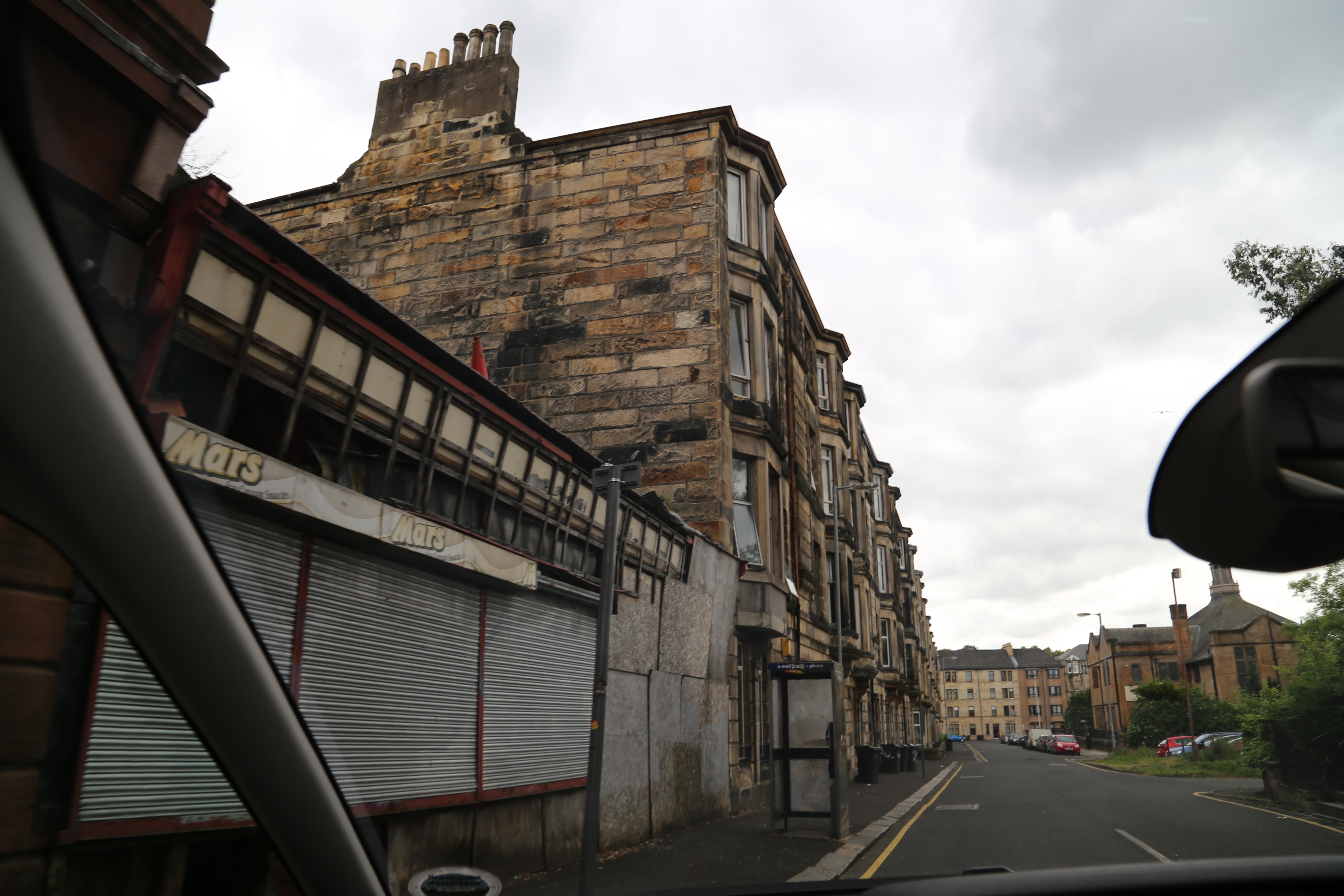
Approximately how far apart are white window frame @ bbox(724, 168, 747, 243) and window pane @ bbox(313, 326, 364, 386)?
53.8ft

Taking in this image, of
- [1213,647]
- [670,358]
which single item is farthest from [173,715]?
[670,358]

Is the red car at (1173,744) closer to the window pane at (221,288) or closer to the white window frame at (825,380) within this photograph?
the window pane at (221,288)

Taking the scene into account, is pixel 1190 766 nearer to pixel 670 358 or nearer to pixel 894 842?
pixel 894 842

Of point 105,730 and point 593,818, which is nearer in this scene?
point 105,730

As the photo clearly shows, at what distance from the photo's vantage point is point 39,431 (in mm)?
1240

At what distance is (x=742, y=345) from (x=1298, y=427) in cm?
1684

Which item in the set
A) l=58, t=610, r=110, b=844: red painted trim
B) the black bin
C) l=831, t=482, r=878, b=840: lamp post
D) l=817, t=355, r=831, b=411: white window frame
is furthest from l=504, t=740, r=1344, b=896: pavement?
l=817, t=355, r=831, b=411: white window frame

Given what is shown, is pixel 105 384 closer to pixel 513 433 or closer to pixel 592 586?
pixel 513 433

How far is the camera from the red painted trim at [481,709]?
6.86ft

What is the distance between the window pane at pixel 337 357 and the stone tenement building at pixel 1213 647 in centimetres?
157

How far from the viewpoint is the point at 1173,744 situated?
89.1 inches

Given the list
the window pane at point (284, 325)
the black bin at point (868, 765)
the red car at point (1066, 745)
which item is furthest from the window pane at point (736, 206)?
the red car at point (1066, 745)

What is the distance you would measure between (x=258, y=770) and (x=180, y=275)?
36.3 inches

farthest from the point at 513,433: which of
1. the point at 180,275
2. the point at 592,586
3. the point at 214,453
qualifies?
the point at 592,586
